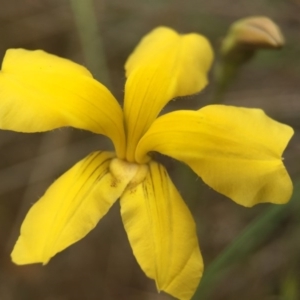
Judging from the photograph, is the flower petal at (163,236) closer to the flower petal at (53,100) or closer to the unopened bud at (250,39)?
the flower petal at (53,100)

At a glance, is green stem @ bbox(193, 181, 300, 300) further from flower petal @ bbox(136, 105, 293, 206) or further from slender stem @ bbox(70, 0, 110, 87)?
slender stem @ bbox(70, 0, 110, 87)

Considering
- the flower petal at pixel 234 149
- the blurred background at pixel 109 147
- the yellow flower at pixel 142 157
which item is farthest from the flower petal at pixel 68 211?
the blurred background at pixel 109 147

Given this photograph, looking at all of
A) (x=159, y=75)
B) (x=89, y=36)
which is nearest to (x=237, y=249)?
(x=159, y=75)

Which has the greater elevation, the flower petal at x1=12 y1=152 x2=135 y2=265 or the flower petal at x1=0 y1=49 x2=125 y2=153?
the flower petal at x1=0 y1=49 x2=125 y2=153

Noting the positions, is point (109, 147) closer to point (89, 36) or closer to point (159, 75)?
point (89, 36)

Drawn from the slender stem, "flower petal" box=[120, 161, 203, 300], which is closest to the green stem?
"flower petal" box=[120, 161, 203, 300]

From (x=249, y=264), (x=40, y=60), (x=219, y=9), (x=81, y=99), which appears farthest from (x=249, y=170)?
(x=219, y=9)

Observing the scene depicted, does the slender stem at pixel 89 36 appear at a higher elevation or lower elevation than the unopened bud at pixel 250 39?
lower
